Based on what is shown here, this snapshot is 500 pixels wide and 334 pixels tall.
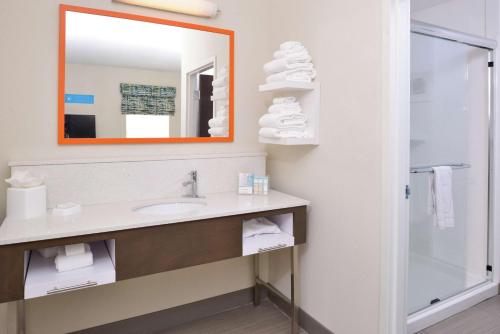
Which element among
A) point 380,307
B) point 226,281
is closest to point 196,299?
point 226,281

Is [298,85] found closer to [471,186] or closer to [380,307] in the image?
[380,307]

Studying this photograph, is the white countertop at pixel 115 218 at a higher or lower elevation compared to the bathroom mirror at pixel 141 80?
lower

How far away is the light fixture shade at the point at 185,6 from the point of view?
6.37 feet

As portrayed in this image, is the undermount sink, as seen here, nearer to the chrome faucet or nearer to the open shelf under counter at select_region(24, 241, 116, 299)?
the chrome faucet

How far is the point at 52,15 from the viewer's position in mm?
1739

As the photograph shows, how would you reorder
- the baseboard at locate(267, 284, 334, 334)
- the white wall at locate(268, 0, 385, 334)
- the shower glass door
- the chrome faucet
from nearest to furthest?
the white wall at locate(268, 0, 385, 334)
the baseboard at locate(267, 284, 334, 334)
the chrome faucet
the shower glass door

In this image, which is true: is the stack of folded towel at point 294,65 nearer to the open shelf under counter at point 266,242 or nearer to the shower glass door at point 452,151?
the open shelf under counter at point 266,242

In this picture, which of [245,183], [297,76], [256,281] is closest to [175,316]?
[256,281]

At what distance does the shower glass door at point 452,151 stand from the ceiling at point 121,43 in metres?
1.74

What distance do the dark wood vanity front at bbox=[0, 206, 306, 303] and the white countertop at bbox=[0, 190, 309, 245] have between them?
0.09ft

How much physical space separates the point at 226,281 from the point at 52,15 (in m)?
1.89

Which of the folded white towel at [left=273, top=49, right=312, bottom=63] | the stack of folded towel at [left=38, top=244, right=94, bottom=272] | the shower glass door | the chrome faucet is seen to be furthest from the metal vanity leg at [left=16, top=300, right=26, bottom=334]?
the shower glass door

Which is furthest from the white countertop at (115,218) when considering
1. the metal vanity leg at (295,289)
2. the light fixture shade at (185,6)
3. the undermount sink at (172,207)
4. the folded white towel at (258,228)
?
the light fixture shade at (185,6)

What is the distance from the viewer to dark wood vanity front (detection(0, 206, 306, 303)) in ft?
4.11
